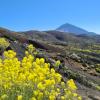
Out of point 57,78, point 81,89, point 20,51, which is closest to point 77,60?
point 20,51

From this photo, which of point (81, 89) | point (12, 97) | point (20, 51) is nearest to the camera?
point (12, 97)

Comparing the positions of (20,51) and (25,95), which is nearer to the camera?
(25,95)

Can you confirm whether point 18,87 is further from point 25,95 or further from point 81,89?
point 81,89

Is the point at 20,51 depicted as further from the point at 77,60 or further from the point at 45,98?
the point at 45,98

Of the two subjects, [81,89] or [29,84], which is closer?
[29,84]

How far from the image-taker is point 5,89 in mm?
11789

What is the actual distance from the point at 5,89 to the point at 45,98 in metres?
1.36

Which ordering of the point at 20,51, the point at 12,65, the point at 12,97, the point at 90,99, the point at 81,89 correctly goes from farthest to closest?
the point at 20,51 → the point at 81,89 → the point at 90,99 → the point at 12,65 → the point at 12,97

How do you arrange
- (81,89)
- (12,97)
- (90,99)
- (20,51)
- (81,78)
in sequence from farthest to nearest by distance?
(20,51) → (81,78) → (81,89) → (90,99) → (12,97)

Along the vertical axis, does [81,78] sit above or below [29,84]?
below

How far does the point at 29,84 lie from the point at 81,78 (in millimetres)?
17096

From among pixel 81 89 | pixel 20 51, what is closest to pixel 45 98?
pixel 81 89

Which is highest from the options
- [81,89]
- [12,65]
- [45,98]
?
[12,65]

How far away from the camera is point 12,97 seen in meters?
11.5
